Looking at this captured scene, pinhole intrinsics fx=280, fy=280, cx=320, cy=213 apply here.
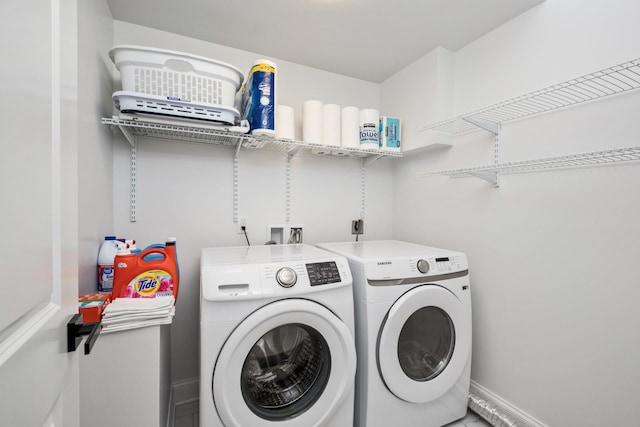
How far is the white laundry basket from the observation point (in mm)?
1360

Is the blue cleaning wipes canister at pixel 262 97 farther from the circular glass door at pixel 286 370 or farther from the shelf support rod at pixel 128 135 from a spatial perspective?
the circular glass door at pixel 286 370

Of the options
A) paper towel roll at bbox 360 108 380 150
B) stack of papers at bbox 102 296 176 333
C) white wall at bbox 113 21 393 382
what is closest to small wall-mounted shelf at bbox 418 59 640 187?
paper towel roll at bbox 360 108 380 150

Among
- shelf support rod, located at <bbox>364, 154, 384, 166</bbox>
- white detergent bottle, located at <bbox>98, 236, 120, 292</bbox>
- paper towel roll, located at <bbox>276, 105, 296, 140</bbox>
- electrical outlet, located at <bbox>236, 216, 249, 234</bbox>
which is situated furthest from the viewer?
shelf support rod, located at <bbox>364, 154, 384, 166</bbox>

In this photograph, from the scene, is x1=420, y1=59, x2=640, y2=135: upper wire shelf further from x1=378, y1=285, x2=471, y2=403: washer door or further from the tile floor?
the tile floor

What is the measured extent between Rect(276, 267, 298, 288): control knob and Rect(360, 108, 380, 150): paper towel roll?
112cm

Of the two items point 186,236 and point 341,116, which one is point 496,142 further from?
point 186,236

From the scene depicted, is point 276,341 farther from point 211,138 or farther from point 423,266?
point 211,138

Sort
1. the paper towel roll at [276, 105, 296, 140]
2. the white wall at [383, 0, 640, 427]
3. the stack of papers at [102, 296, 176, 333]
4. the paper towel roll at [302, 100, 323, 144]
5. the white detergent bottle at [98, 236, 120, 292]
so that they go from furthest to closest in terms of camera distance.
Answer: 1. the paper towel roll at [302, 100, 323, 144]
2. the paper towel roll at [276, 105, 296, 140]
3. the white detergent bottle at [98, 236, 120, 292]
4. the white wall at [383, 0, 640, 427]
5. the stack of papers at [102, 296, 176, 333]

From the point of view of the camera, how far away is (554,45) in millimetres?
1452

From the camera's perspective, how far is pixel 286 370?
139 cm

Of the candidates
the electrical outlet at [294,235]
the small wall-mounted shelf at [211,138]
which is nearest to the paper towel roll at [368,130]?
the small wall-mounted shelf at [211,138]

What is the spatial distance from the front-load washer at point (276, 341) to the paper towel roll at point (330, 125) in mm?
868

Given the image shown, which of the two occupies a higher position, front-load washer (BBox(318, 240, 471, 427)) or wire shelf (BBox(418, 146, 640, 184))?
wire shelf (BBox(418, 146, 640, 184))

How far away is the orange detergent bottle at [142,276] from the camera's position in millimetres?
1241
